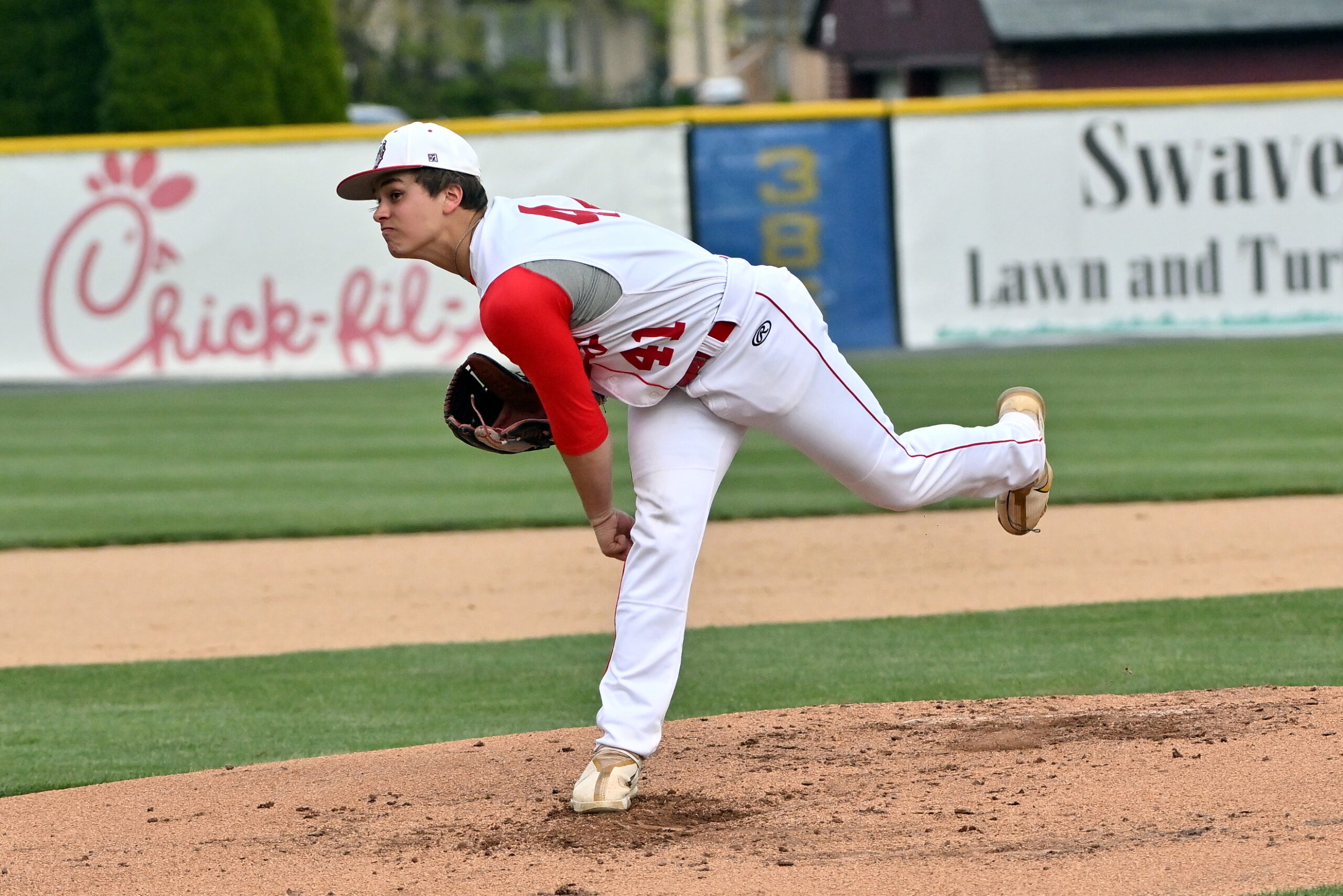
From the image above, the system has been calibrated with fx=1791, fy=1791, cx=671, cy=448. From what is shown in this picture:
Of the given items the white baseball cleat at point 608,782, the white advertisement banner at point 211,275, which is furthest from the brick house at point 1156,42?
the white baseball cleat at point 608,782

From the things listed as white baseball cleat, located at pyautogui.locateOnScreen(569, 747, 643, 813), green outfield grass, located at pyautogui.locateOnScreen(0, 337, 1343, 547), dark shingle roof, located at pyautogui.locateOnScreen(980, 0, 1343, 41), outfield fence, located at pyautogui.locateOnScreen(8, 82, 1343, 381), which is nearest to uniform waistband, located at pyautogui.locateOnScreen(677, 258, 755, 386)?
white baseball cleat, located at pyautogui.locateOnScreen(569, 747, 643, 813)

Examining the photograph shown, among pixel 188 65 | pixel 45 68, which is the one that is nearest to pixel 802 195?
pixel 188 65

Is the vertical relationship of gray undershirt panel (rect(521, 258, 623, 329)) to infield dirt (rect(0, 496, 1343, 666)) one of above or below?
above

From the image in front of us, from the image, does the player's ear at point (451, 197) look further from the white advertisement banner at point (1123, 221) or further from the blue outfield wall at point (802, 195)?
the white advertisement banner at point (1123, 221)

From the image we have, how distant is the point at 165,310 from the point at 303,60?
4731 mm

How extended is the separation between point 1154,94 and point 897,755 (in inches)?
479

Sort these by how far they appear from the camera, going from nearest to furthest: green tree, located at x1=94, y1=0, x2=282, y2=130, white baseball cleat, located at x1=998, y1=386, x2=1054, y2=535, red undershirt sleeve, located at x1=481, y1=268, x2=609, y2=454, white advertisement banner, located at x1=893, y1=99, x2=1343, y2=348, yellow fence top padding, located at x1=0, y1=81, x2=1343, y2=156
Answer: red undershirt sleeve, located at x1=481, y1=268, x2=609, y2=454, white baseball cleat, located at x1=998, y1=386, x2=1054, y2=535, yellow fence top padding, located at x1=0, y1=81, x2=1343, y2=156, white advertisement banner, located at x1=893, y1=99, x2=1343, y2=348, green tree, located at x1=94, y1=0, x2=282, y2=130

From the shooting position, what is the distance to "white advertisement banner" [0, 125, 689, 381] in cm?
1516

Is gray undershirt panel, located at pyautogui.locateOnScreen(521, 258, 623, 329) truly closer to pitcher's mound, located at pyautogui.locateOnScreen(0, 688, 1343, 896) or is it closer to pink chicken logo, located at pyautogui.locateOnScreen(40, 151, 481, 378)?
pitcher's mound, located at pyautogui.locateOnScreen(0, 688, 1343, 896)

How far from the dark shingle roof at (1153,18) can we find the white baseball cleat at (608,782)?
67.8 ft

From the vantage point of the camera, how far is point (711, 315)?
4008 mm

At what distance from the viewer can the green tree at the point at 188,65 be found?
17.7 meters

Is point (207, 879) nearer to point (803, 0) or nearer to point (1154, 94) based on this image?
point (1154, 94)

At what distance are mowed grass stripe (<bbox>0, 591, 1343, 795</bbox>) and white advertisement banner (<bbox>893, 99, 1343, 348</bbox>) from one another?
359 inches
